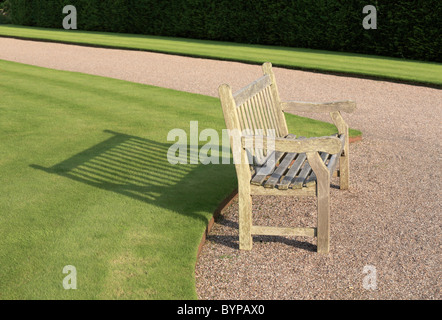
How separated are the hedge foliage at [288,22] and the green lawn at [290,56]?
2.11 feet

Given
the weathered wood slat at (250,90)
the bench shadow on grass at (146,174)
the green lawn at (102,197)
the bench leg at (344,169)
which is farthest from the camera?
the bench leg at (344,169)

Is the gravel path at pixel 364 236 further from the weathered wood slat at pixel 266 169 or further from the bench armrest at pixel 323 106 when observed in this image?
the bench armrest at pixel 323 106

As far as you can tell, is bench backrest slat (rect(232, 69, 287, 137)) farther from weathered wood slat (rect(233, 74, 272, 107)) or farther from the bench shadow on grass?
the bench shadow on grass

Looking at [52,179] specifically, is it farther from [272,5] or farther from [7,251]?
[272,5]

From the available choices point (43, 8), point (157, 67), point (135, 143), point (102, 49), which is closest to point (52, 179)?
point (135, 143)

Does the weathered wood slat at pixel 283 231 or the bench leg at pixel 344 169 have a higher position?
the bench leg at pixel 344 169

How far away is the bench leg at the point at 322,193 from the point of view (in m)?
4.42

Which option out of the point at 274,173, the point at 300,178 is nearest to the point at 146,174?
the point at 274,173

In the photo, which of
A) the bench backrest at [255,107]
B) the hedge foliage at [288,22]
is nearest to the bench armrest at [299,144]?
the bench backrest at [255,107]

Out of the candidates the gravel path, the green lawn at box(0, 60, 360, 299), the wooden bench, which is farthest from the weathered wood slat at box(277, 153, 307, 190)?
the green lawn at box(0, 60, 360, 299)

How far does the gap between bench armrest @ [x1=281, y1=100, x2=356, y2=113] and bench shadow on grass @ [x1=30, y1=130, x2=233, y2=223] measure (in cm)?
109

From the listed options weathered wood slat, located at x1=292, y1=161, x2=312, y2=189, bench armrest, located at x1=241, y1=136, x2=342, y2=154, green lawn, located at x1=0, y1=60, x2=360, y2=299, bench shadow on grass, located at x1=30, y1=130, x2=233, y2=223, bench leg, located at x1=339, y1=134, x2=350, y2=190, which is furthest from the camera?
bench leg, located at x1=339, y1=134, x2=350, y2=190

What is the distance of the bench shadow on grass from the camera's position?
553cm

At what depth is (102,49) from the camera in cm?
1914
